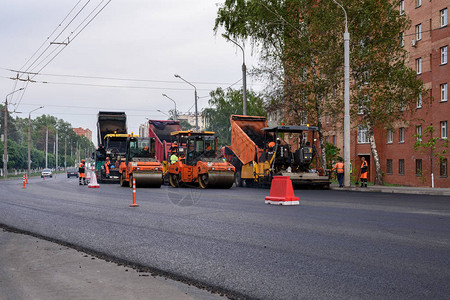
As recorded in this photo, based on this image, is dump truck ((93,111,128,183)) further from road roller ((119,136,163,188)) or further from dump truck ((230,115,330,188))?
dump truck ((230,115,330,188))

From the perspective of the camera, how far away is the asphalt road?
5734 mm

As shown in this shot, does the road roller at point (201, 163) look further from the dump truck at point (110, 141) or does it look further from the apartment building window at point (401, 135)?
the apartment building window at point (401, 135)

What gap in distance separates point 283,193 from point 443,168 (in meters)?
25.2

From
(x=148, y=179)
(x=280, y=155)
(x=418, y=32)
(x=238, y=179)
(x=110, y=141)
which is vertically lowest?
(x=238, y=179)

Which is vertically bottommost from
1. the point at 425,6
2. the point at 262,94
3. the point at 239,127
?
the point at 239,127

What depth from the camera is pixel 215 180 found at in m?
23.9

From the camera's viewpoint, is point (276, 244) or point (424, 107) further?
point (424, 107)

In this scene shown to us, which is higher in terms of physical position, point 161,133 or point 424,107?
point 424,107

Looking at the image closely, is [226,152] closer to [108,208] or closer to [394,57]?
[394,57]

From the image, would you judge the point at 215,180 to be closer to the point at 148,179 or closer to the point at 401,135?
the point at 148,179

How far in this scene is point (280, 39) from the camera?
112 ft

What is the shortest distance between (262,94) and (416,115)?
49.4 feet

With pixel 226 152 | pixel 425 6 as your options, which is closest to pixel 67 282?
pixel 226 152

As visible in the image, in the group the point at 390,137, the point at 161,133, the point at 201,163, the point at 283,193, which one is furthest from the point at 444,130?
the point at 283,193
